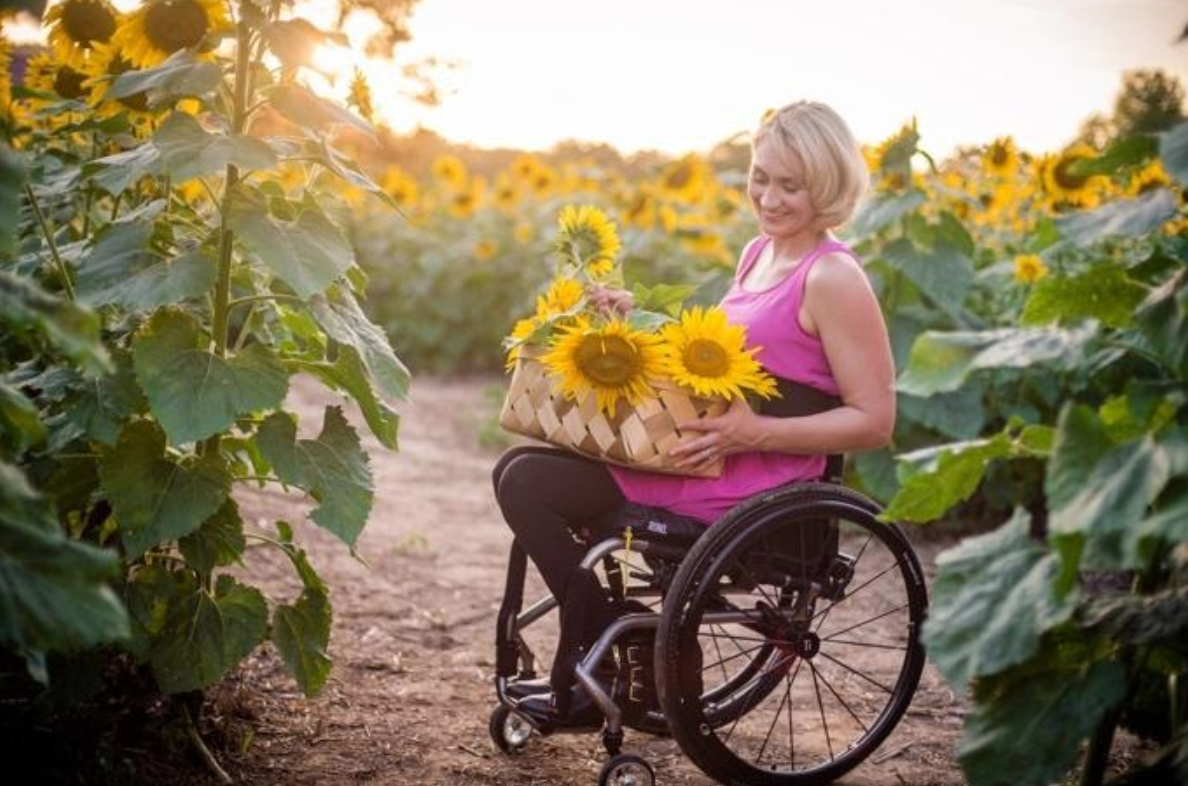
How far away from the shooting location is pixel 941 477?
5.94 ft

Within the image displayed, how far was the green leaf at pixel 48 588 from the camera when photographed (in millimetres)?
1375

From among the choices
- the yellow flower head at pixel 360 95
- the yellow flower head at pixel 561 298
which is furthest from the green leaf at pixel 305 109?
the yellow flower head at pixel 561 298

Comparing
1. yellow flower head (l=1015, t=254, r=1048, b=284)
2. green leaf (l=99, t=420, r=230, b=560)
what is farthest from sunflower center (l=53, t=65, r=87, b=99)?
yellow flower head (l=1015, t=254, r=1048, b=284)

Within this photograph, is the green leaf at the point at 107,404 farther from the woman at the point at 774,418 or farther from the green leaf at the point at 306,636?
the woman at the point at 774,418

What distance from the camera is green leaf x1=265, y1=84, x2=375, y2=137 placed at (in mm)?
2072

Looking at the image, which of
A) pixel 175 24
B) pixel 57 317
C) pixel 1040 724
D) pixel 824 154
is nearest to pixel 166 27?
pixel 175 24

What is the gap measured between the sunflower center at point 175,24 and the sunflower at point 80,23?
0.55 ft

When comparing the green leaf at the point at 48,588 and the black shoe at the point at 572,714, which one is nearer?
the green leaf at the point at 48,588

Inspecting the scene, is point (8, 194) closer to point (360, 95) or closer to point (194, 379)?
point (194, 379)

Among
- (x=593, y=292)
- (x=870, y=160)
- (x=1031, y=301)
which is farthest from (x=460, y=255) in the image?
(x=1031, y=301)

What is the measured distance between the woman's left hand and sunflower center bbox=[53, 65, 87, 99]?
1.50 m

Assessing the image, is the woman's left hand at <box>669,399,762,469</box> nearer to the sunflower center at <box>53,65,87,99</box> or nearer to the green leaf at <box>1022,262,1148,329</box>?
the green leaf at <box>1022,262,1148,329</box>

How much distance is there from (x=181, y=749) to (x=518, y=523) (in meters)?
0.85

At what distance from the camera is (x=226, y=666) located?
85.8 inches
